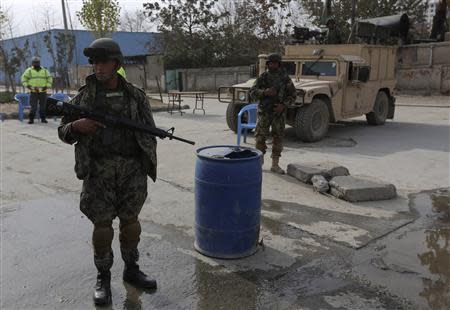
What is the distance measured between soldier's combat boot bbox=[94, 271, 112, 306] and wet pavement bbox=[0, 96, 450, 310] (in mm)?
88

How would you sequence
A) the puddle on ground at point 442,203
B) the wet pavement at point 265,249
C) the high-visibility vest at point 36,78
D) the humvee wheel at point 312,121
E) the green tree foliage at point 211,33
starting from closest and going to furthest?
the wet pavement at point 265,249 < the puddle on ground at point 442,203 < the humvee wheel at point 312,121 < the high-visibility vest at point 36,78 < the green tree foliage at point 211,33

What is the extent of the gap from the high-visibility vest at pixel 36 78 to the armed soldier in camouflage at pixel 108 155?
8639 millimetres

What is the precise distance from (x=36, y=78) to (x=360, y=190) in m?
8.50

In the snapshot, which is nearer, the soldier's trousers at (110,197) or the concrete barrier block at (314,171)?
the soldier's trousers at (110,197)

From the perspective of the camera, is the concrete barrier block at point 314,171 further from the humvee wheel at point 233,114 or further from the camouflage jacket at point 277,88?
the humvee wheel at point 233,114

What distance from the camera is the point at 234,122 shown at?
9156mm

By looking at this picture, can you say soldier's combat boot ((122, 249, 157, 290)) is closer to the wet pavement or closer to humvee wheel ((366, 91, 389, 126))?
the wet pavement

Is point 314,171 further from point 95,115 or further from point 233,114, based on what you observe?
point 233,114

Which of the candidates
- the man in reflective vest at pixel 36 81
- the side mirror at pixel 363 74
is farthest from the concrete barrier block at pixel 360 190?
the man in reflective vest at pixel 36 81

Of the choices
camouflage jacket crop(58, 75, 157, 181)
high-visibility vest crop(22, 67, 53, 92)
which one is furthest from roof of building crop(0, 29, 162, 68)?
camouflage jacket crop(58, 75, 157, 181)

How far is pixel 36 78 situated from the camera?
10586 millimetres

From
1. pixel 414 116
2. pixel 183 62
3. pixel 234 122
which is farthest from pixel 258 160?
pixel 183 62

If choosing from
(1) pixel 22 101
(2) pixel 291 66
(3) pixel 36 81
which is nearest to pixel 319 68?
(2) pixel 291 66

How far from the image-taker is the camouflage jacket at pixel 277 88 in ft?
18.7
